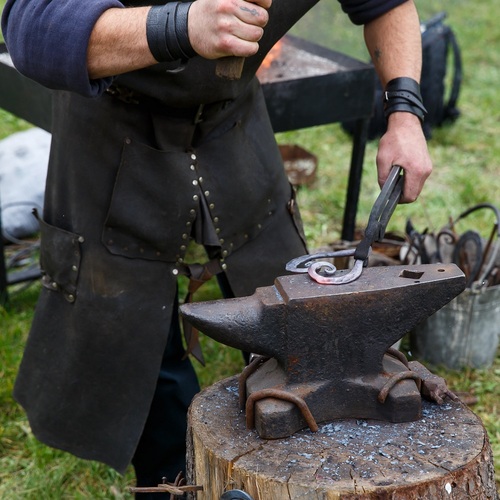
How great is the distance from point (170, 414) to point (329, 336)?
91 centimetres

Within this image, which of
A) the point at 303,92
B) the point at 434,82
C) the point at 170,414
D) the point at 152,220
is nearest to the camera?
the point at 152,220

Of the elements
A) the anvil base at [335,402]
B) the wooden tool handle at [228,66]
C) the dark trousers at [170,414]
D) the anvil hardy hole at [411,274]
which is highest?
the wooden tool handle at [228,66]

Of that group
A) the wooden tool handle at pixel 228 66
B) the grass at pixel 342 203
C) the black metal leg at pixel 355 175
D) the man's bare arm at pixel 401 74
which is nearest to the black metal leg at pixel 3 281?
the grass at pixel 342 203

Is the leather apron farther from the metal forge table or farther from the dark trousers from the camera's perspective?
the metal forge table

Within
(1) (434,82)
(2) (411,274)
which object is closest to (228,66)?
(2) (411,274)

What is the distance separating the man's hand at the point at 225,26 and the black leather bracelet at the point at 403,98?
2.34 feet

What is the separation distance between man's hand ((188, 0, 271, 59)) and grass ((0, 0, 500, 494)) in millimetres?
1785

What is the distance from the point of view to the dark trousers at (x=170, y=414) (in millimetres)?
2535

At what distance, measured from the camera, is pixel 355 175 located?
3982mm

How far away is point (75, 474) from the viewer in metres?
3.13

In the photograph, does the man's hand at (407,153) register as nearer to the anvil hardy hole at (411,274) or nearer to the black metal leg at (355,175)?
the anvil hardy hole at (411,274)

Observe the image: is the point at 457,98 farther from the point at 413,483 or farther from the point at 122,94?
the point at 413,483

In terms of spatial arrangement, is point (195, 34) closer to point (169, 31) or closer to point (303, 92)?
point (169, 31)

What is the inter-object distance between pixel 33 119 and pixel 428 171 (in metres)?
1.88
